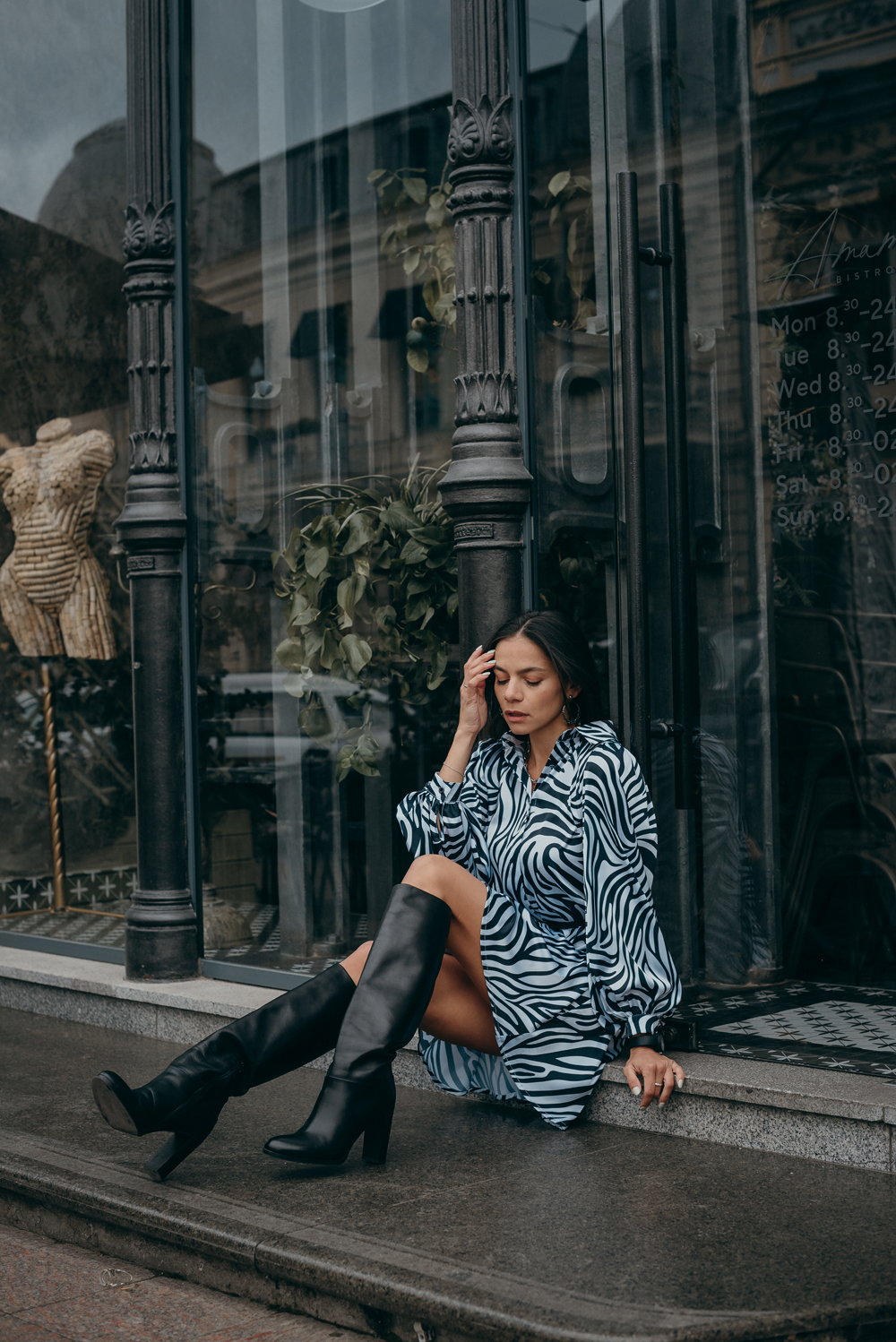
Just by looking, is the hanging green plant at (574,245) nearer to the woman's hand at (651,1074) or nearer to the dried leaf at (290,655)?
the dried leaf at (290,655)

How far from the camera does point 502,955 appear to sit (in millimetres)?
3842

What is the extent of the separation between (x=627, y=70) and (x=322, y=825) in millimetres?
2978

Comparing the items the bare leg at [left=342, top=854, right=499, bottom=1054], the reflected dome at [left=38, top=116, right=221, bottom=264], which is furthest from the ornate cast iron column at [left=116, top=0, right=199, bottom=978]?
the bare leg at [left=342, top=854, right=499, bottom=1054]

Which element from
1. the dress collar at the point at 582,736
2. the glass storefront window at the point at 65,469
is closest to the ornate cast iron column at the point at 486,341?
the dress collar at the point at 582,736

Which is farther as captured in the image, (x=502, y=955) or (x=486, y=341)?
(x=486, y=341)

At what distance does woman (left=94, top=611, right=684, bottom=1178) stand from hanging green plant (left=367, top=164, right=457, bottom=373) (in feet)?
5.58

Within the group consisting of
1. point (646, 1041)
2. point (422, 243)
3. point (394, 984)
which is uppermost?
point (422, 243)

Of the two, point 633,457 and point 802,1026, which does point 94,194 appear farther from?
point 802,1026

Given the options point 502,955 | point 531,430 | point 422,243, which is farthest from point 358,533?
point 502,955

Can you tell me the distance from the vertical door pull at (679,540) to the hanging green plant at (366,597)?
1057mm

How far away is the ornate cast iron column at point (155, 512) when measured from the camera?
19.4 ft

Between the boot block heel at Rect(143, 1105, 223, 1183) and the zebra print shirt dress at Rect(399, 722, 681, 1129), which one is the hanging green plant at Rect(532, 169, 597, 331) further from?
the boot block heel at Rect(143, 1105, 223, 1183)

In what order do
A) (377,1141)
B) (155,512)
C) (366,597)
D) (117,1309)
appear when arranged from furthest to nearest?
(155,512) < (366,597) < (377,1141) < (117,1309)

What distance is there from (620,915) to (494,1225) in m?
0.89
